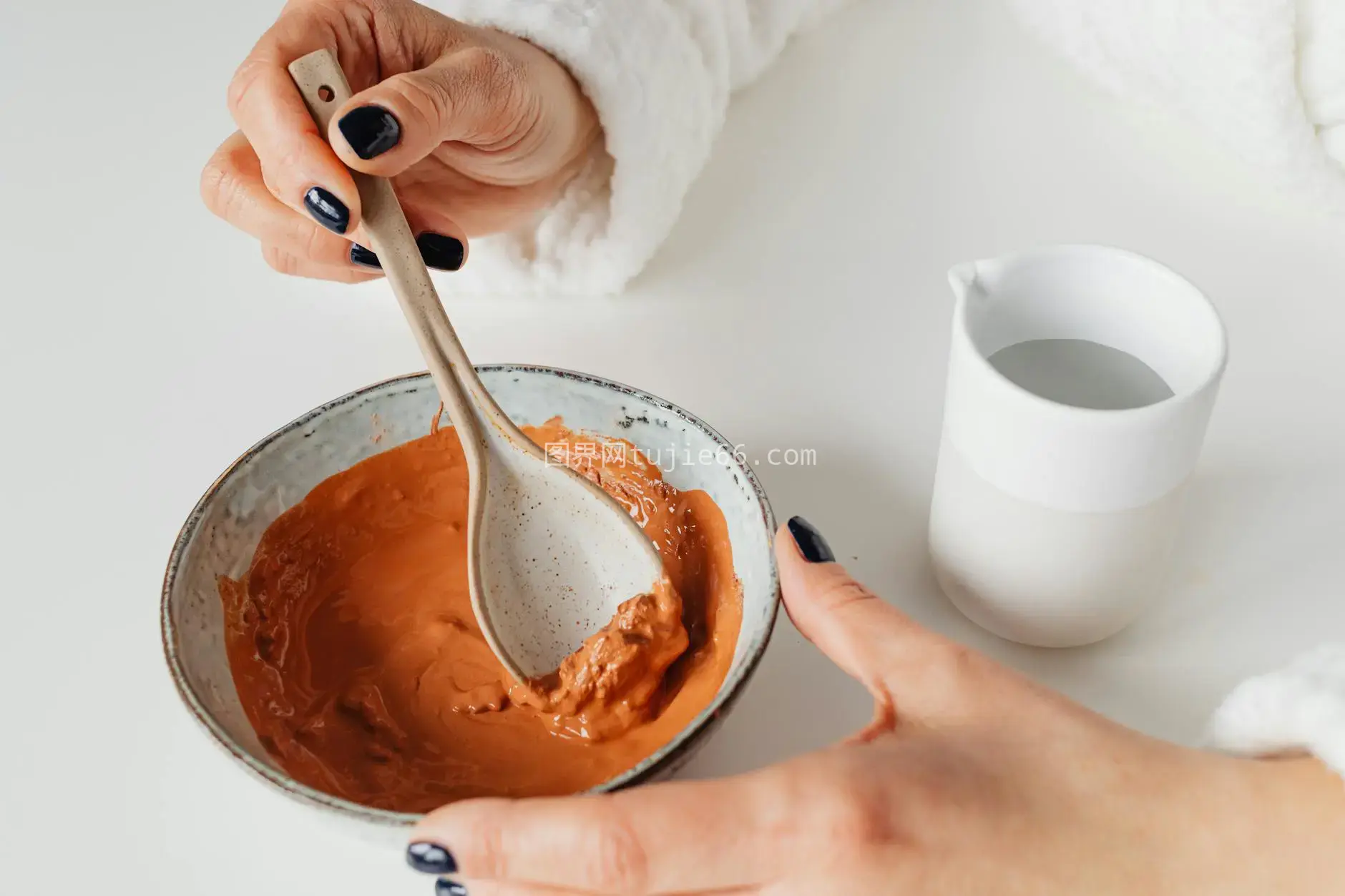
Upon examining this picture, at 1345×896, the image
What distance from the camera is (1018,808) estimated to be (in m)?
0.51

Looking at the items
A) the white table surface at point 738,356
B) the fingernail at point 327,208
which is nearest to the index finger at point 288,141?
the fingernail at point 327,208

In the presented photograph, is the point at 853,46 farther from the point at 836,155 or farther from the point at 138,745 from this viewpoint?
the point at 138,745

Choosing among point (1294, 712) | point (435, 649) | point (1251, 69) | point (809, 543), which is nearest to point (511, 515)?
point (435, 649)

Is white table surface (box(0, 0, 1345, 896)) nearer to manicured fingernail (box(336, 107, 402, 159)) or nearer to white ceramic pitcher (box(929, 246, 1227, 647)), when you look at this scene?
white ceramic pitcher (box(929, 246, 1227, 647))

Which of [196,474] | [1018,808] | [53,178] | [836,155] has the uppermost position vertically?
[53,178]

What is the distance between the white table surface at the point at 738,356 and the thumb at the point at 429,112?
17 cm

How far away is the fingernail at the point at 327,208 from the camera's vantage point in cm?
67

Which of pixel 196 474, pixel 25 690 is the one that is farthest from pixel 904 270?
pixel 25 690

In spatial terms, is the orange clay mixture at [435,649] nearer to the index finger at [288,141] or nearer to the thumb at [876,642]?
the thumb at [876,642]

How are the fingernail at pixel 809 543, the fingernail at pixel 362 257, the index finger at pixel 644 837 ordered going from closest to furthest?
the index finger at pixel 644 837, the fingernail at pixel 809 543, the fingernail at pixel 362 257

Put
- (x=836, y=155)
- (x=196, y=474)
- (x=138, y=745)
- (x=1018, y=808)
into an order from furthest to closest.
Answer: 1. (x=836, y=155)
2. (x=196, y=474)
3. (x=138, y=745)
4. (x=1018, y=808)

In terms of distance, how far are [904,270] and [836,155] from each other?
15 cm

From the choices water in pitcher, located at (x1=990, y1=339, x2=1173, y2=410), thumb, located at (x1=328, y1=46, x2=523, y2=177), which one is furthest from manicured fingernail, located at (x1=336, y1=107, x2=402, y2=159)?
water in pitcher, located at (x1=990, y1=339, x2=1173, y2=410)

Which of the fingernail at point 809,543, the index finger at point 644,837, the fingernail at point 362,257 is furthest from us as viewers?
the fingernail at point 362,257
